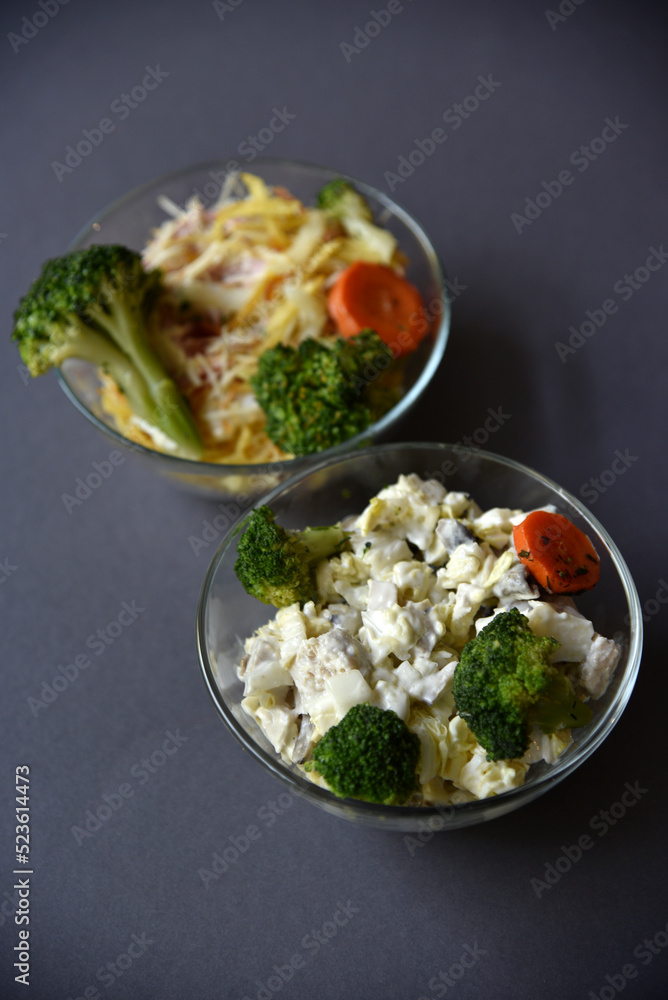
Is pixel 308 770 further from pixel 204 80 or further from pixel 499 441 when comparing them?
pixel 204 80

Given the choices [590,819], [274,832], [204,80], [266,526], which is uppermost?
[204,80]

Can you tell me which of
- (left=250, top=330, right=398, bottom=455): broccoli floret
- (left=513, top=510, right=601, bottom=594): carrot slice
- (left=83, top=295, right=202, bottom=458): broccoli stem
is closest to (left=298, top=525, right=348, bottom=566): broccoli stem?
(left=250, top=330, right=398, bottom=455): broccoli floret

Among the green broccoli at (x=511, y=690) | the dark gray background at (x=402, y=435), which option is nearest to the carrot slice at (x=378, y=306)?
the dark gray background at (x=402, y=435)

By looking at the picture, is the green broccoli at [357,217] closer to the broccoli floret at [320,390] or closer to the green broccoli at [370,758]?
the broccoli floret at [320,390]

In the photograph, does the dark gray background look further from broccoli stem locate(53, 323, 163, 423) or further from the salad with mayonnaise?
the salad with mayonnaise

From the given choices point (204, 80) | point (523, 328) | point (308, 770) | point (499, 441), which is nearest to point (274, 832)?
point (308, 770)

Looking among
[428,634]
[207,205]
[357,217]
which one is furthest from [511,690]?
[207,205]

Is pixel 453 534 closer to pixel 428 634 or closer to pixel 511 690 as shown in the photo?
pixel 428 634
